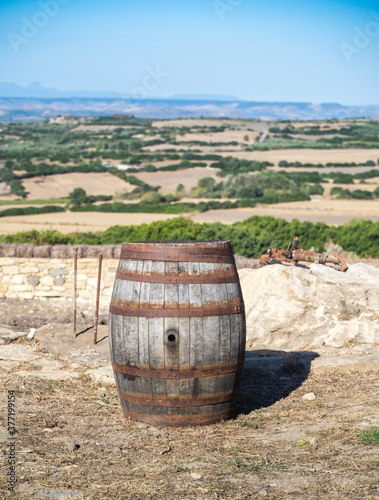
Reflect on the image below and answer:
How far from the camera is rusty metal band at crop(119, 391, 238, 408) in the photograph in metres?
5.18

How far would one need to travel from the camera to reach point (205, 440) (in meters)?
4.99

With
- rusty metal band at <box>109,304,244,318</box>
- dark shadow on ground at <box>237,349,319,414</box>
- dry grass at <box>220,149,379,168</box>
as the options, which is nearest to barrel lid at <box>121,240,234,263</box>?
rusty metal band at <box>109,304,244,318</box>

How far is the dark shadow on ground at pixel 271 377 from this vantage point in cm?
626

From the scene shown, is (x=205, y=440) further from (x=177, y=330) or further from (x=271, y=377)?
(x=271, y=377)

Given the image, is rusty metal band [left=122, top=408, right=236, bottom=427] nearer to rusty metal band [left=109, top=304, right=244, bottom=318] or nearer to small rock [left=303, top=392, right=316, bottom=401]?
rusty metal band [left=109, top=304, right=244, bottom=318]

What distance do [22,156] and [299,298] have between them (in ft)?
197

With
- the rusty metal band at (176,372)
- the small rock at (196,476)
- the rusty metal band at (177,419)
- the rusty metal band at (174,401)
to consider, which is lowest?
the rusty metal band at (177,419)

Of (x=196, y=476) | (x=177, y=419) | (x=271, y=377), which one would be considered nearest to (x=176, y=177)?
(x=271, y=377)

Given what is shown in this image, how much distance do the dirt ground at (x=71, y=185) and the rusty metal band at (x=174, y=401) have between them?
38.2 metres

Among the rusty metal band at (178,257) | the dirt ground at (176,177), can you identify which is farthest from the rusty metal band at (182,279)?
the dirt ground at (176,177)

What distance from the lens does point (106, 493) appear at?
385 centimetres

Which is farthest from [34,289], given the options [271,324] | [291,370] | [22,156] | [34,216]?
[22,156]

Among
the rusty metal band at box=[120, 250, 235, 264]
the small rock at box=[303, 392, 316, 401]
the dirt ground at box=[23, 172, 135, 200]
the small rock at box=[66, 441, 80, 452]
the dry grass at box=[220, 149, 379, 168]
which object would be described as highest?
the rusty metal band at box=[120, 250, 235, 264]

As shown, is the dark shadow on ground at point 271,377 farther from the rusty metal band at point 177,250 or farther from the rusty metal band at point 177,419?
the rusty metal band at point 177,250
